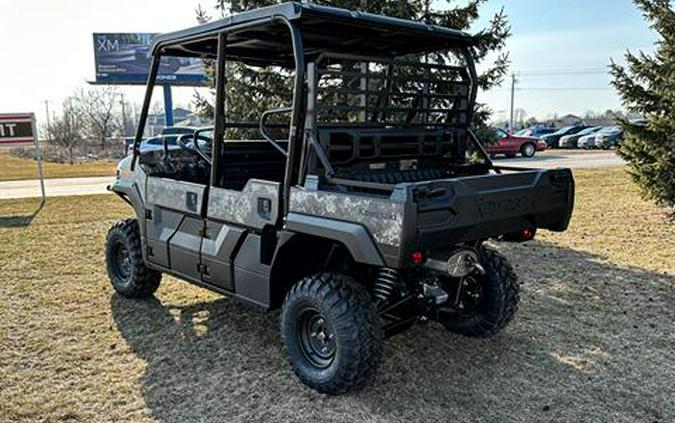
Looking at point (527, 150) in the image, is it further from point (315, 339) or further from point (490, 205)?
point (315, 339)

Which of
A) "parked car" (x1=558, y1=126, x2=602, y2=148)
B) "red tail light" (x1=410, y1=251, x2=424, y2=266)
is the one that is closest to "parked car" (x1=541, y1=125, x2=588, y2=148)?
"parked car" (x1=558, y1=126, x2=602, y2=148)

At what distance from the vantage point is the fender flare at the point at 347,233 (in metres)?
2.89

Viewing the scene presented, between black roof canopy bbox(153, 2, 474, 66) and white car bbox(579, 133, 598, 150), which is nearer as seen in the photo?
black roof canopy bbox(153, 2, 474, 66)

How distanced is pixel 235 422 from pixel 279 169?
2356mm

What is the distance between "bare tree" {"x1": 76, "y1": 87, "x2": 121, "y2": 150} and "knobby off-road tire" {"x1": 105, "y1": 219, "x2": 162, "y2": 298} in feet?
109

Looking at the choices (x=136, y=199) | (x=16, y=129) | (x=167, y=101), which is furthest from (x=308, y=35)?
(x=167, y=101)

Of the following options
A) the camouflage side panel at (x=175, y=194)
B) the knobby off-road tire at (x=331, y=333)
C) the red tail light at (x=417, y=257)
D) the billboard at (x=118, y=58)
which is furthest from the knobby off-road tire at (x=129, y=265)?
the billboard at (x=118, y=58)

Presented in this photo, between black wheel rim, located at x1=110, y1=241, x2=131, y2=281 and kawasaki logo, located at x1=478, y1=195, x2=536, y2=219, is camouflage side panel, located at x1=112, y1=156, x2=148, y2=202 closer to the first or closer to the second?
black wheel rim, located at x1=110, y1=241, x2=131, y2=281

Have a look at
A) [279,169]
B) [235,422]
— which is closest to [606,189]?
[279,169]

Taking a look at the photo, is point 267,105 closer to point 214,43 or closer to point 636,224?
point 214,43

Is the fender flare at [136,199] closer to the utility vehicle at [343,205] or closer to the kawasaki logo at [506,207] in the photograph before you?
the utility vehicle at [343,205]

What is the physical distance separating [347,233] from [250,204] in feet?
2.85

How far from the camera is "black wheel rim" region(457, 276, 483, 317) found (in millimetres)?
4046

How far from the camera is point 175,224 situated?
4.31 m
